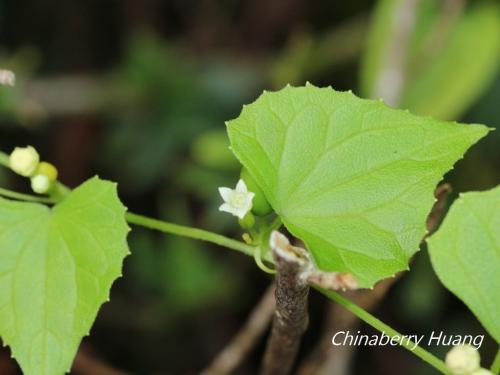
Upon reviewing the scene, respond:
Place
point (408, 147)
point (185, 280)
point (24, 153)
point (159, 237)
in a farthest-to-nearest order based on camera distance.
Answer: point (159, 237) → point (185, 280) → point (24, 153) → point (408, 147)

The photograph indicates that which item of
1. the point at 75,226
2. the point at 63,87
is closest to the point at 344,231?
the point at 75,226

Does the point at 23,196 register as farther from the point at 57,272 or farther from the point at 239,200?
the point at 239,200

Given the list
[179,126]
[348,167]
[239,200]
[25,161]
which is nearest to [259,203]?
[239,200]

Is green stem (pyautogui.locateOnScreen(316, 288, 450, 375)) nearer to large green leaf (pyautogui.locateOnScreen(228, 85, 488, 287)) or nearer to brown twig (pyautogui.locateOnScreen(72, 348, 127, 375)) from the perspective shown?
large green leaf (pyautogui.locateOnScreen(228, 85, 488, 287))

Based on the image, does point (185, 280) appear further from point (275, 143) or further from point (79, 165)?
point (275, 143)

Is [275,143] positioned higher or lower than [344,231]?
higher

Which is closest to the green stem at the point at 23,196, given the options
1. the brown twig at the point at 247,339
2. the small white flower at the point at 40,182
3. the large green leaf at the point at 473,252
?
the small white flower at the point at 40,182

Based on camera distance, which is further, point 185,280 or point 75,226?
point 185,280
